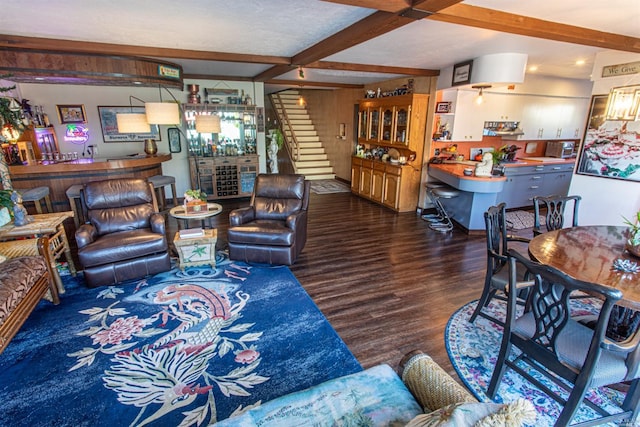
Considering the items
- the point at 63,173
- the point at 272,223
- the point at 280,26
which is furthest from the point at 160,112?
the point at 63,173

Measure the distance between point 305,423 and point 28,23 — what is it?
14.0 ft

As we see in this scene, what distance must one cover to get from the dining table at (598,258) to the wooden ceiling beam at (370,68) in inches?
149

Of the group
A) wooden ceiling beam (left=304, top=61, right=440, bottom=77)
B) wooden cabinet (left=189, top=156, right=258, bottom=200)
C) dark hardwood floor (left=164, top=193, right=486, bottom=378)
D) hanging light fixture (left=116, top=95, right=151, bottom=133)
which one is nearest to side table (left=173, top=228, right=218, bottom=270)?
dark hardwood floor (left=164, top=193, right=486, bottom=378)

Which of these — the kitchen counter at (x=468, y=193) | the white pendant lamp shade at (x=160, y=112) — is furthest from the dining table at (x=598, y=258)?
the white pendant lamp shade at (x=160, y=112)

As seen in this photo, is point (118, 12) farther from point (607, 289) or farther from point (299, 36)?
point (607, 289)

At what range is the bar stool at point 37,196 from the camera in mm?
4270

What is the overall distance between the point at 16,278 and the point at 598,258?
178 inches

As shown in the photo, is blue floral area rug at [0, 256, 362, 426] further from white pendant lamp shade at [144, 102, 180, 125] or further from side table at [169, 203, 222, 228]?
white pendant lamp shade at [144, 102, 180, 125]

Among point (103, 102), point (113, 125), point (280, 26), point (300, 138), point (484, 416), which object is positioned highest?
point (280, 26)

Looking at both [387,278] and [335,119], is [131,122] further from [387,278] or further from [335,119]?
[335,119]

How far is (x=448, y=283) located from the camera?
3.61 meters

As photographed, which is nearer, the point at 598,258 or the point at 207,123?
the point at 598,258

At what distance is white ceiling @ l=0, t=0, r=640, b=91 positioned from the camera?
8.69ft

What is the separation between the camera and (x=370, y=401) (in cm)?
147
